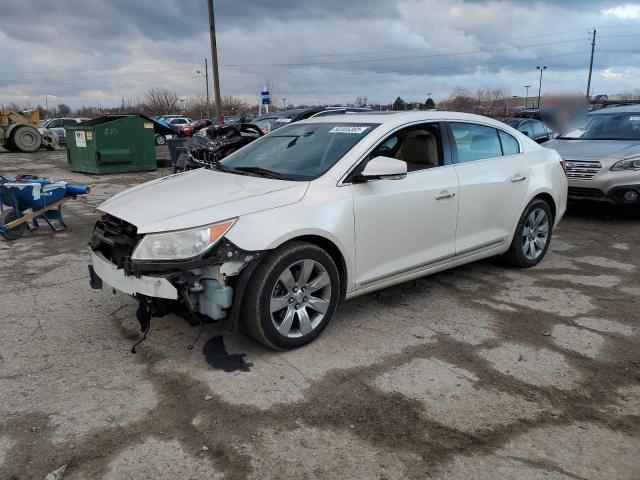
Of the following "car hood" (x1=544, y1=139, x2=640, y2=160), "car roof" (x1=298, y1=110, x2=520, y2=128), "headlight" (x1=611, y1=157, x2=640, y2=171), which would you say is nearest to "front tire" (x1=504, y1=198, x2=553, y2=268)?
"car roof" (x1=298, y1=110, x2=520, y2=128)

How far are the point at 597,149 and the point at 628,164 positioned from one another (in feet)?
2.15

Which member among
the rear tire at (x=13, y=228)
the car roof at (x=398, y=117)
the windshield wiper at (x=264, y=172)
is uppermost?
the car roof at (x=398, y=117)

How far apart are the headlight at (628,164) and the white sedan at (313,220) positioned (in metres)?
3.22

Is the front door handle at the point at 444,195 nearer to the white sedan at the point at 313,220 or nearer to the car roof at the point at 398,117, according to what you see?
the white sedan at the point at 313,220

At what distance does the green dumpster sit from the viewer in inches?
559

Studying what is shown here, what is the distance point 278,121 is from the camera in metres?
11.9

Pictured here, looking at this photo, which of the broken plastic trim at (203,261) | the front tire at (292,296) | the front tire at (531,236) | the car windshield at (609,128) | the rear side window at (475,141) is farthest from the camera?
the car windshield at (609,128)

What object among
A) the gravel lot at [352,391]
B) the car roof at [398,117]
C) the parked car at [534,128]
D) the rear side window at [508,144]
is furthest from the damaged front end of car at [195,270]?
the parked car at [534,128]

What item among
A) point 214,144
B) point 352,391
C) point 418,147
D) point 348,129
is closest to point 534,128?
point 214,144

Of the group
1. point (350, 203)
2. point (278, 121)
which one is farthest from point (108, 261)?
point (278, 121)

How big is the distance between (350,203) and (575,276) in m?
3.02

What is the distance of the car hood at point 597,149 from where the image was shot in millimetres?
7992

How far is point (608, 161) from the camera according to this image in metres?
7.92

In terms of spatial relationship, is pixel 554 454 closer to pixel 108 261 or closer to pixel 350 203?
pixel 350 203
